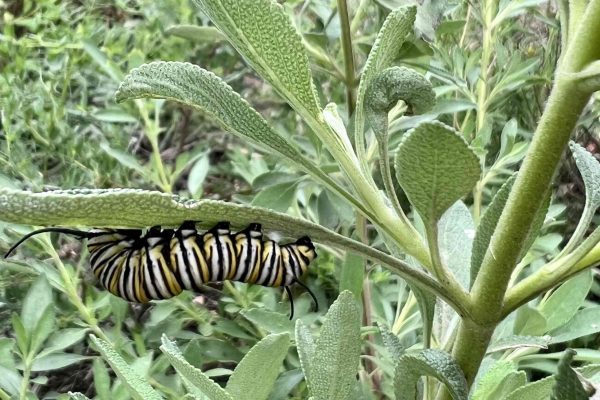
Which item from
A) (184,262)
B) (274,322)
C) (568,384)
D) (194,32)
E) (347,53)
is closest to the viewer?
(568,384)

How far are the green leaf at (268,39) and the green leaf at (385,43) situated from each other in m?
0.04

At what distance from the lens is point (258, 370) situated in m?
0.57

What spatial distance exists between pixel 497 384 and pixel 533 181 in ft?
0.78

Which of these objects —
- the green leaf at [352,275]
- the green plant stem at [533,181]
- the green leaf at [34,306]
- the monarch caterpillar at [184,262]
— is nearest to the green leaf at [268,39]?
the green plant stem at [533,181]

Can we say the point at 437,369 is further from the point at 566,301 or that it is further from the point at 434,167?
the point at 566,301

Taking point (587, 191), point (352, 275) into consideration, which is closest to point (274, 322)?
point (352, 275)

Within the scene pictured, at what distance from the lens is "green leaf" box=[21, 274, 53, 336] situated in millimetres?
796

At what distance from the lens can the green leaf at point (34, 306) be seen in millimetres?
796

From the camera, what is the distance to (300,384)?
962 millimetres

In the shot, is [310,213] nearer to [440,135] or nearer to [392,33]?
[392,33]

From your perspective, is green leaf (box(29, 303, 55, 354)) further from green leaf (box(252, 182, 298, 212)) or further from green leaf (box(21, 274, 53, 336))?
green leaf (box(252, 182, 298, 212))

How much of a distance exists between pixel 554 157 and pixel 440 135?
0.08 m

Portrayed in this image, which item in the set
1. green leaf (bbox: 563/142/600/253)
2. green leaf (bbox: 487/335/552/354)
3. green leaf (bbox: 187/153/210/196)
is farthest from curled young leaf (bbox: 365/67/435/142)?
green leaf (bbox: 187/153/210/196)

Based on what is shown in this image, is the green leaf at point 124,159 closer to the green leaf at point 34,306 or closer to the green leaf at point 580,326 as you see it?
the green leaf at point 34,306
